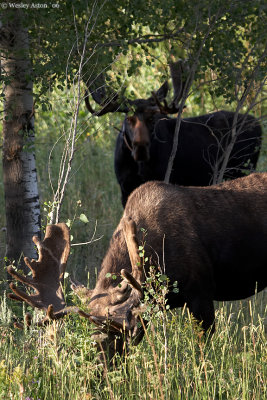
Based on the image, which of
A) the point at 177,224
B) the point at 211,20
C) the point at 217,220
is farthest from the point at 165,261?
the point at 211,20

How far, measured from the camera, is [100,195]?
11.1 m

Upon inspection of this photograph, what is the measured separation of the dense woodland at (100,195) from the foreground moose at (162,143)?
602 mm

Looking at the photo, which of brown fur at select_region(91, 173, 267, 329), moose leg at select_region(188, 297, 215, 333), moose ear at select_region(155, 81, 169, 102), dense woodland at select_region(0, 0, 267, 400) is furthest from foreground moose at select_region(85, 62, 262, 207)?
moose leg at select_region(188, 297, 215, 333)

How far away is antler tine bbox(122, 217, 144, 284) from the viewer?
475 cm

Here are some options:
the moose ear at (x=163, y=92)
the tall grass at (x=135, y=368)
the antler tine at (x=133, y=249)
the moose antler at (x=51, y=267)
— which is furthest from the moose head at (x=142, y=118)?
the antler tine at (x=133, y=249)

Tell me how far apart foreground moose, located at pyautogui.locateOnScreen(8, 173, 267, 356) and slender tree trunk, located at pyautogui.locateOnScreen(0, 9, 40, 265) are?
175cm

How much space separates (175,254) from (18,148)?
2479 millimetres

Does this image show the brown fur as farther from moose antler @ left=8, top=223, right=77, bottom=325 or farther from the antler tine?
moose antler @ left=8, top=223, right=77, bottom=325

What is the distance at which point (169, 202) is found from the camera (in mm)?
5797

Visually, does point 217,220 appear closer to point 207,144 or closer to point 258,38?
point 258,38

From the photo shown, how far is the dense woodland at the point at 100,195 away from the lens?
178 inches

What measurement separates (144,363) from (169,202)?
162 cm

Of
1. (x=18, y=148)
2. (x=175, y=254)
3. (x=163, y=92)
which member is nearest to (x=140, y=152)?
(x=163, y=92)

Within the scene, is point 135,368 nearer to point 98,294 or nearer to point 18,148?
point 98,294
